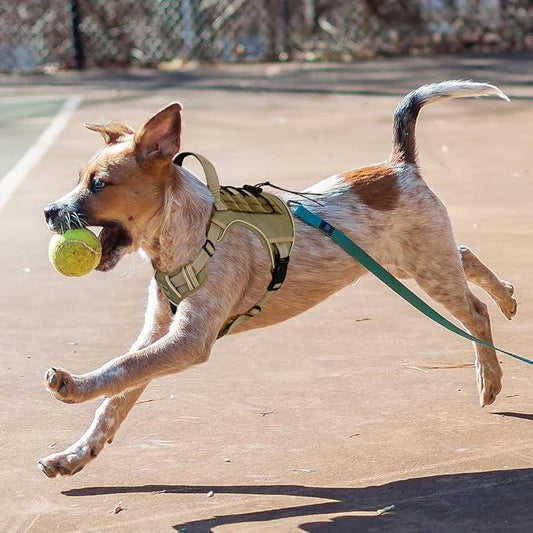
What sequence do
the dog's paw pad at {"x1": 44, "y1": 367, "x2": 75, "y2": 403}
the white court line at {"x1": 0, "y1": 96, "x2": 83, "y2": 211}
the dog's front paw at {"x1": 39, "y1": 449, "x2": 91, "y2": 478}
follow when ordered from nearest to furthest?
the dog's paw pad at {"x1": 44, "y1": 367, "x2": 75, "y2": 403} → the dog's front paw at {"x1": 39, "y1": 449, "x2": 91, "y2": 478} → the white court line at {"x1": 0, "y1": 96, "x2": 83, "y2": 211}

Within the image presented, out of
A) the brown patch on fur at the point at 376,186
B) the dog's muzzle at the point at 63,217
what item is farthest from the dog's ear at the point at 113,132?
the brown patch on fur at the point at 376,186

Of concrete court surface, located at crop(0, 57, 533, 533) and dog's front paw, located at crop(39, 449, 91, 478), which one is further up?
dog's front paw, located at crop(39, 449, 91, 478)

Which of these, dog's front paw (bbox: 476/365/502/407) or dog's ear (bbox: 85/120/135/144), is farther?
dog's front paw (bbox: 476/365/502/407)

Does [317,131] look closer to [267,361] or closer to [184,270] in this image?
[267,361]

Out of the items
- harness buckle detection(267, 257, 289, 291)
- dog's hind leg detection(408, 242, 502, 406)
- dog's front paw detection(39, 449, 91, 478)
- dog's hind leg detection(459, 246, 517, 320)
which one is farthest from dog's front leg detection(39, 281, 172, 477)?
dog's hind leg detection(459, 246, 517, 320)

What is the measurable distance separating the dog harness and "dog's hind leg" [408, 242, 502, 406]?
0.69 metres

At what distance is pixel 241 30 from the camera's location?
885 inches

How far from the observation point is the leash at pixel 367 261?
205 inches

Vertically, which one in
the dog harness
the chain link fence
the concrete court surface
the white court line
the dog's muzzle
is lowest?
the chain link fence

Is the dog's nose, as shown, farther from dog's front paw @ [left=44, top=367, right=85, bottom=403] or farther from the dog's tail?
the dog's tail

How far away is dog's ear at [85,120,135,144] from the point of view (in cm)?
532

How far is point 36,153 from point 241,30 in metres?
9.79

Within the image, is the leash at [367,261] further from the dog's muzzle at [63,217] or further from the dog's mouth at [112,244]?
the dog's muzzle at [63,217]

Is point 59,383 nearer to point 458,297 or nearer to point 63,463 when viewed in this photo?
point 63,463
